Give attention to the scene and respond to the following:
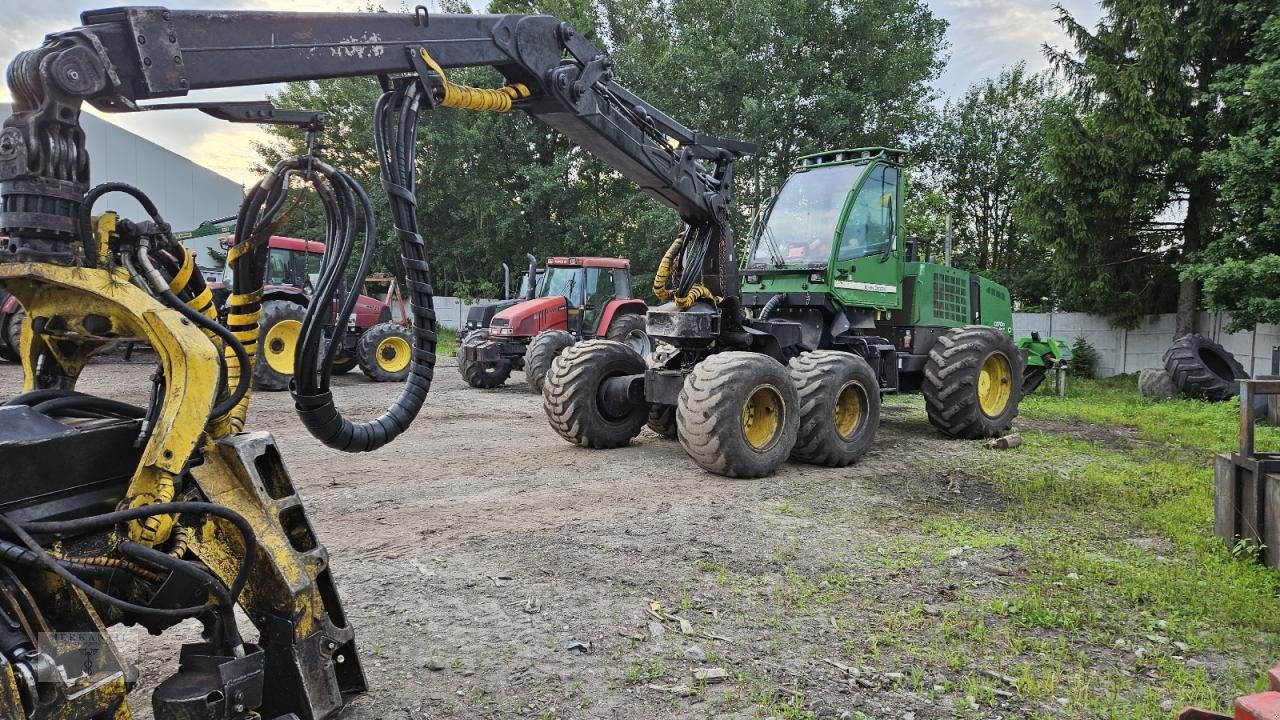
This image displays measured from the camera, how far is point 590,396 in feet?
24.5

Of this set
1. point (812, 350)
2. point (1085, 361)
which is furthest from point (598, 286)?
point (1085, 361)

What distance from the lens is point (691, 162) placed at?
7062 millimetres

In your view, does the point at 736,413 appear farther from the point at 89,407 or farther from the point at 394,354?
the point at 394,354

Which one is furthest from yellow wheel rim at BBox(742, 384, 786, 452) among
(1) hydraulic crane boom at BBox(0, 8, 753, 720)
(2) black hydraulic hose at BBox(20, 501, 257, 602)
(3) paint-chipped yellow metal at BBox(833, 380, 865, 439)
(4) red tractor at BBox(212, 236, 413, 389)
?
(4) red tractor at BBox(212, 236, 413, 389)

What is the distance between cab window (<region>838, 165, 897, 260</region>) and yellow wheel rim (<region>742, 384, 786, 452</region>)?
1.95 metres

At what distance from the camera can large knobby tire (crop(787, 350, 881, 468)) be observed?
22.3 feet

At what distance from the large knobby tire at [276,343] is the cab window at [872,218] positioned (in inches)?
313

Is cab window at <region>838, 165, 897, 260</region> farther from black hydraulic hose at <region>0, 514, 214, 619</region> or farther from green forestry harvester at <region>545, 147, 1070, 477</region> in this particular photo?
black hydraulic hose at <region>0, 514, 214, 619</region>

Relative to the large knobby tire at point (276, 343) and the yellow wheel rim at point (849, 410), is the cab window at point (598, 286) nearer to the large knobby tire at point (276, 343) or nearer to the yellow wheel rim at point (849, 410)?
the large knobby tire at point (276, 343)

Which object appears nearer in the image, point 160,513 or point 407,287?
point 160,513

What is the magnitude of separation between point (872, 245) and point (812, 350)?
1.24 metres

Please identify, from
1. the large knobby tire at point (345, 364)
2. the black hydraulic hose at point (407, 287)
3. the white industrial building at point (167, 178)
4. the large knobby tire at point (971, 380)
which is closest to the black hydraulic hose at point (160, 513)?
the black hydraulic hose at point (407, 287)

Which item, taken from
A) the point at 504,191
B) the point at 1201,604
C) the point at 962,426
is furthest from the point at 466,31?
the point at 504,191

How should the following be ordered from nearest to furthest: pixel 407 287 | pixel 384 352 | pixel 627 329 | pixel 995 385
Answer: pixel 407 287, pixel 995 385, pixel 627 329, pixel 384 352
